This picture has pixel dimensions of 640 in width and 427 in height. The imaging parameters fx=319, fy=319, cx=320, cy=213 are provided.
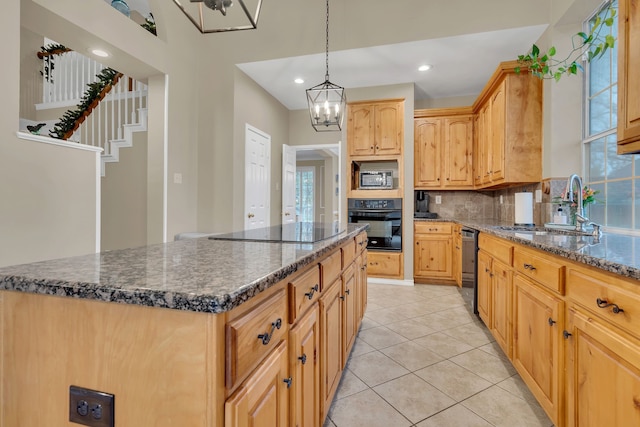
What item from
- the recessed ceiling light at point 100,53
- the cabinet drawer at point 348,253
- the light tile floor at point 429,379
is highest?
the recessed ceiling light at point 100,53

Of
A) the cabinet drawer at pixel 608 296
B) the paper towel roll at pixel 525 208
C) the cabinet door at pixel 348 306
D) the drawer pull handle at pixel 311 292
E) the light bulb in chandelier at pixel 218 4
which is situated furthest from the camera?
the paper towel roll at pixel 525 208

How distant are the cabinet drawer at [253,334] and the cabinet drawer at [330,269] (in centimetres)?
42

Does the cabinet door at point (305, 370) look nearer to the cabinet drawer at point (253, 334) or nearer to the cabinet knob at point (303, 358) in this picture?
the cabinet knob at point (303, 358)

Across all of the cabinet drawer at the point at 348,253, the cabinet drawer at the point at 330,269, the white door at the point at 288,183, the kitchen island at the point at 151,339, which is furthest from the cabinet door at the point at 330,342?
the white door at the point at 288,183

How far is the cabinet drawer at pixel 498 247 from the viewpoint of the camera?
2.04 m

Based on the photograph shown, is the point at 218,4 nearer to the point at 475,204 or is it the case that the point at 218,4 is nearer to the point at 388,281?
the point at 388,281

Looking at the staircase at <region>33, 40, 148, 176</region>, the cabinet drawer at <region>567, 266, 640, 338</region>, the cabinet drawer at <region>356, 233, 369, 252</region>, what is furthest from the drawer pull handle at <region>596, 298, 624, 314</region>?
the staircase at <region>33, 40, 148, 176</region>

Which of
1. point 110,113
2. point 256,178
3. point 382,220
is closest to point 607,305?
point 382,220

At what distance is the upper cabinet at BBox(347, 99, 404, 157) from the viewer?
4.38 metres

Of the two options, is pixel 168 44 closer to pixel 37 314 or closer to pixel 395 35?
pixel 395 35

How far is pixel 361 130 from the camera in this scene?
14.7ft

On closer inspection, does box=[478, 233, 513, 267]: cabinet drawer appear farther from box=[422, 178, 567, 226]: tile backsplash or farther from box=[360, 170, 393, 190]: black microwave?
box=[360, 170, 393, 190]: black microwave

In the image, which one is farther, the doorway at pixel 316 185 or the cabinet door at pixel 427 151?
the doorway at pixel 316 185

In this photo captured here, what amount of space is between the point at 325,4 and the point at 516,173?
279 centimetres
